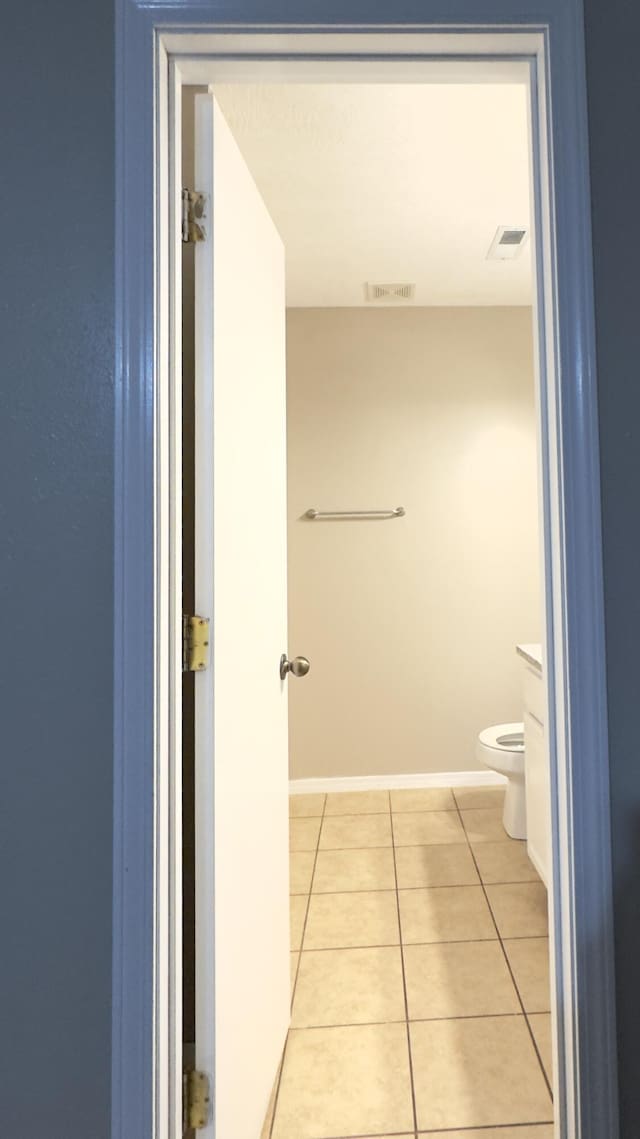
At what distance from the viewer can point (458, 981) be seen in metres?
1.72

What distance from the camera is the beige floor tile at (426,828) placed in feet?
8.47

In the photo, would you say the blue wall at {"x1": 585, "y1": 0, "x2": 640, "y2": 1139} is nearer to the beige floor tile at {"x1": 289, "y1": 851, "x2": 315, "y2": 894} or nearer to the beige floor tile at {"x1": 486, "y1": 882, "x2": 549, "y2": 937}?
the beige floor tile at {"x1": 486, "y1": 882, "x2": 549, "y2": 937}

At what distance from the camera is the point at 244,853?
47.0 inches

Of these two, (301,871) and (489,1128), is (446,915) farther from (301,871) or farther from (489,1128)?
(489,1128)

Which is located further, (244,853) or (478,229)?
(478,229)

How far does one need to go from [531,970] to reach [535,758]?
614 mm

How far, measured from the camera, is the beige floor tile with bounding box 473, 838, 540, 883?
2.26m

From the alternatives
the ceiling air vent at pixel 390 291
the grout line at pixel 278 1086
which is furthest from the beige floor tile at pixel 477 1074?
the ceiling air vent at pixel 390 291

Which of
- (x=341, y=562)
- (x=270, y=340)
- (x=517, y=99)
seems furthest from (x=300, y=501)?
(x=517, y=99)

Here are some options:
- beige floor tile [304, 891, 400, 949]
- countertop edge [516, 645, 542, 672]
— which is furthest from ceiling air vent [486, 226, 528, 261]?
beige floor tile [304, 891, 400, 949]

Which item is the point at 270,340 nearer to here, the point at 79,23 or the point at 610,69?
the point at 79,23

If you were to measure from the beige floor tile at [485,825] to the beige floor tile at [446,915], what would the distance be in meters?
0.41

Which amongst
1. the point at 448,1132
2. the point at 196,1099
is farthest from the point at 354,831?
the point at 196,1099

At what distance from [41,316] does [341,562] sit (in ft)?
7.53
